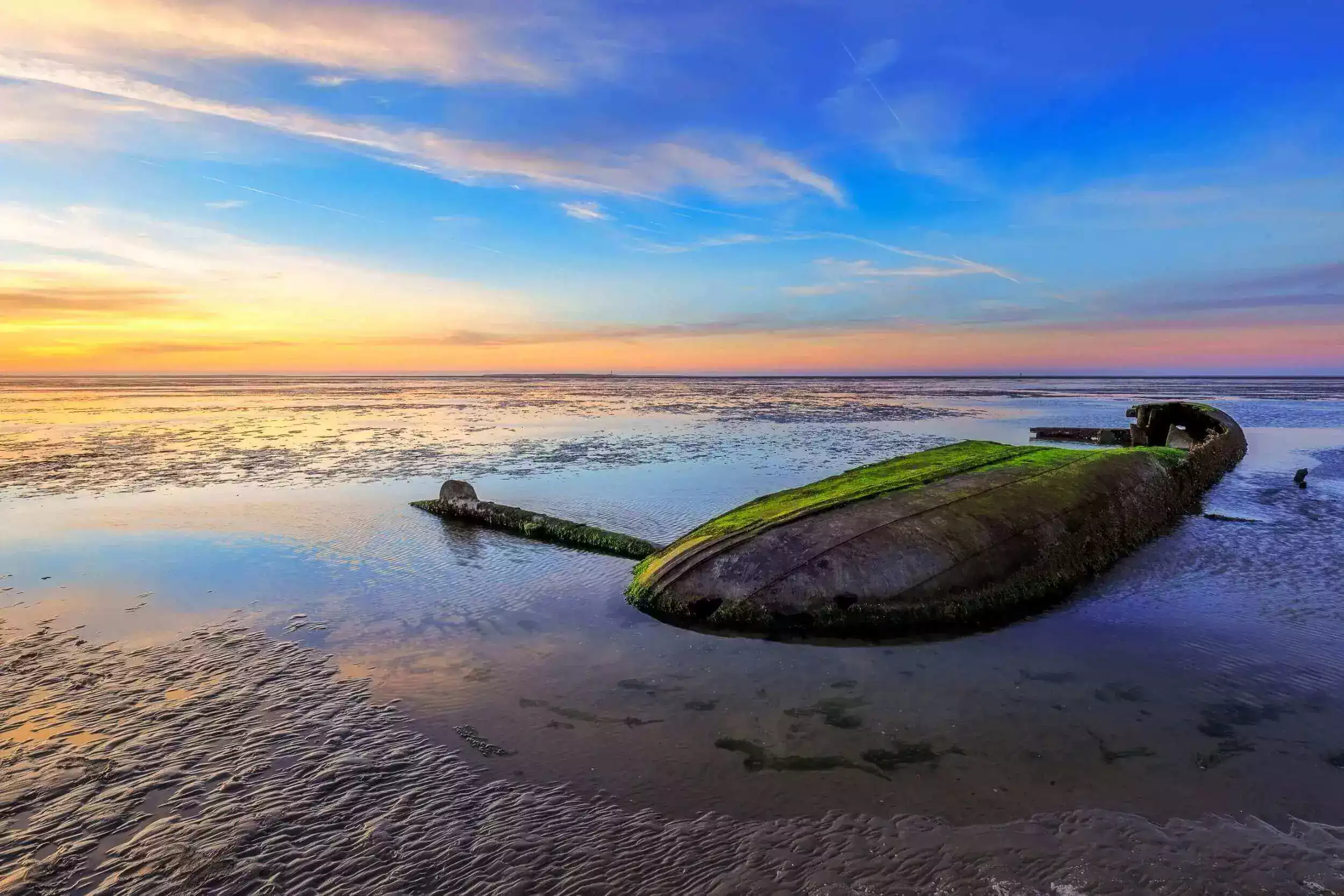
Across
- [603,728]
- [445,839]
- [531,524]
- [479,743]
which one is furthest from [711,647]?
[531,524]

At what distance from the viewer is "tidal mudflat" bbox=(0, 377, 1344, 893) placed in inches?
148

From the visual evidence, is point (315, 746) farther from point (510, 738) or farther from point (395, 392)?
point (395, 392)

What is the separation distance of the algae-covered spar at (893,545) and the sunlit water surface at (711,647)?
1.33 ft

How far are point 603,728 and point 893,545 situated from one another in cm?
429

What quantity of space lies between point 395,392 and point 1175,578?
77671 millimetres

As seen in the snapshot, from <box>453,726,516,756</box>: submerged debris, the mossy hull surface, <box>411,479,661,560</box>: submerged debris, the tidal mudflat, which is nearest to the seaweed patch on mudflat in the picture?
the tidal mudflat

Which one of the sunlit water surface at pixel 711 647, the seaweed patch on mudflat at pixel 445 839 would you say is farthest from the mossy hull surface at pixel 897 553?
the seaweed patch on mudflat at pixel 445 839

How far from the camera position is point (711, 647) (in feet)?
22.3

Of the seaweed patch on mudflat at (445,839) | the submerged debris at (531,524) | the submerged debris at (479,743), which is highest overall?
the submerged debris at (531,524)

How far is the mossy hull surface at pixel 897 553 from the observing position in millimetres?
7289

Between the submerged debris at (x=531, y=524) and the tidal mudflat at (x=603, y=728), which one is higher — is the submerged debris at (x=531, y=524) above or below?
above

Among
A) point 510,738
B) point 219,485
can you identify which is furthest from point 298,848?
point 219,485

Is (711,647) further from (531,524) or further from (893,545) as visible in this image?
(531,524)

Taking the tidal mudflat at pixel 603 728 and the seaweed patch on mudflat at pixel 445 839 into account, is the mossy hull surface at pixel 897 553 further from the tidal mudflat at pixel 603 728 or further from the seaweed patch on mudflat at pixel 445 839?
the seaweed patch on mudflat at pixel 445 839
